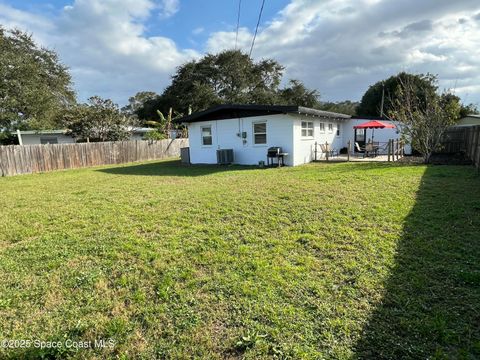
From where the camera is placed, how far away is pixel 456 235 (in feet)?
12.9

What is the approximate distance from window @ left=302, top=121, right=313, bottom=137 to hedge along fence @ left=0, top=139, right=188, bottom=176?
11157 mm

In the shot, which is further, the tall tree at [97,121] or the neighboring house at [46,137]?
the neighboring house at [46,137]

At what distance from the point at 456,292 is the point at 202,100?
100 ft

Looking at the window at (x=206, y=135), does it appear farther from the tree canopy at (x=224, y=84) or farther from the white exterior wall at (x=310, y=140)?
the tree canopy at (x=224, y=84)

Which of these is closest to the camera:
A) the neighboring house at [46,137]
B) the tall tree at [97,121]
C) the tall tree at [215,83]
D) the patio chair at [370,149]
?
the patio chair at [370,149]

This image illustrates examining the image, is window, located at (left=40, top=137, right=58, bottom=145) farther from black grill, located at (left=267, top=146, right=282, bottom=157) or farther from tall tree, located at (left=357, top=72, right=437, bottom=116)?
tall tree, located at (left=357, top=72, right=437, bottom=116)

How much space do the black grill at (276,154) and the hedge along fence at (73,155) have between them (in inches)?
401

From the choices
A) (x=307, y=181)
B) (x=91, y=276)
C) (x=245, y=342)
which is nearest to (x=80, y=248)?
(x=91, y=276)

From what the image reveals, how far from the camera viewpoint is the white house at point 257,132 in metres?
12.4

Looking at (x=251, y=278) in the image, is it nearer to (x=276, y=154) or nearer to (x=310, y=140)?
(x=276, y=154)

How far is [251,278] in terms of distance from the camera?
3.05 metres

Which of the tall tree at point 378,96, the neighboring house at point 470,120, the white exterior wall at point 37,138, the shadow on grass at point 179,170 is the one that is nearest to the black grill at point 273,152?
the shadow on grass at point 179,170

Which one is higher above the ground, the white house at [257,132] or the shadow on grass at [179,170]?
the white house at [257,132]

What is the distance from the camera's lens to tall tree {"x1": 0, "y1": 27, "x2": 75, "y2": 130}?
17.2 meters
